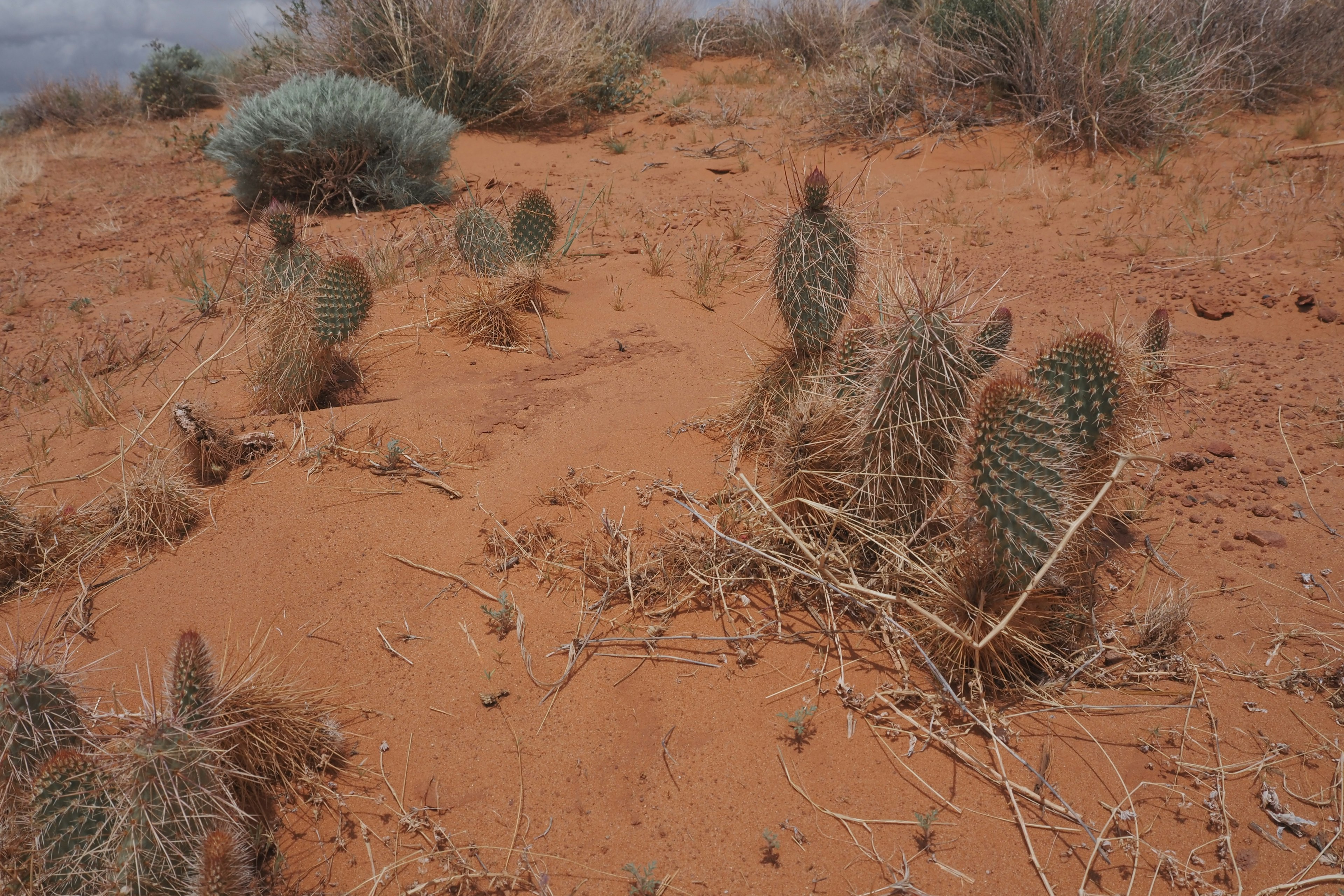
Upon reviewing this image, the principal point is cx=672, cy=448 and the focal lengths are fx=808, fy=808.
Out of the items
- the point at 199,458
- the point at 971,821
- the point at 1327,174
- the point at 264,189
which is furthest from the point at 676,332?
the point at 1327,174

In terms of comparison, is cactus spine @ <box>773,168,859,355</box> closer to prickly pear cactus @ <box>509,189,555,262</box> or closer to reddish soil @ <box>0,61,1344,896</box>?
reddish soil @ <box>0,61,1344,896</box>

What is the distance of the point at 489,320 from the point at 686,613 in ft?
7.49

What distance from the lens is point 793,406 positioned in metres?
2.84

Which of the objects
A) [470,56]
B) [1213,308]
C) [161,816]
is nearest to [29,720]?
[161,816]

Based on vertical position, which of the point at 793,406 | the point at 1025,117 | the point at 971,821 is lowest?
the point at 971,821

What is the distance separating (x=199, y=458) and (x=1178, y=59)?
8159 millimetres

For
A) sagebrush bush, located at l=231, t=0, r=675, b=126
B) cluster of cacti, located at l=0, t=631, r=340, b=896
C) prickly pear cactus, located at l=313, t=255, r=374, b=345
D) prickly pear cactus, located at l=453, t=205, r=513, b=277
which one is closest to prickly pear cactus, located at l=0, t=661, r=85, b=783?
cluster of cacti, located at l=0, t=631, r=340, b=896

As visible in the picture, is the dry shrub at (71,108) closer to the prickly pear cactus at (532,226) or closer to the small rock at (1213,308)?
the prickly pear cactus at (532,226)

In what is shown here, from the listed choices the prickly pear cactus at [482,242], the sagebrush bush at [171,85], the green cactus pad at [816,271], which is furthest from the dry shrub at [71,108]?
the green cactus pad at [816,271]

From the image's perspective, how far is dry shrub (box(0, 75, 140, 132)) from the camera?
38.8 ft

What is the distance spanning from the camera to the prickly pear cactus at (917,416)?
229 cm

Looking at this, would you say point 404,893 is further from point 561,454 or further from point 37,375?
point 37,375

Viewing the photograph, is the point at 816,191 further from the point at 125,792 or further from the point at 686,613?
the point at 125,792

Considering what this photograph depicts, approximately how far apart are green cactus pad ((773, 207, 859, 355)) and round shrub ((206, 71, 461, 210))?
174 inches
